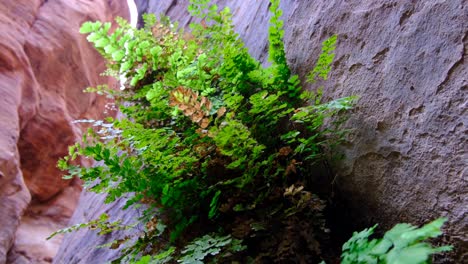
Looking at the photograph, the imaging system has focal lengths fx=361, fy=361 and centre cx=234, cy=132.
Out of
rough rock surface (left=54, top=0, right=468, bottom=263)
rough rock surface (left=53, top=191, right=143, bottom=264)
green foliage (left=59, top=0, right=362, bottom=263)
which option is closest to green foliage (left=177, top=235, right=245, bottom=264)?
green foliage (left=59, top=0, right=362, bottom=263)

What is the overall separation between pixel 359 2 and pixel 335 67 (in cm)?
33

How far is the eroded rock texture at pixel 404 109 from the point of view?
4.18 feet

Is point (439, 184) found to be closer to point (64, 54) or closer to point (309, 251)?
point (309, 251)

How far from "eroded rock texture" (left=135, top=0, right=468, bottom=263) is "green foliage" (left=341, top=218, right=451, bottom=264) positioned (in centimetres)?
42

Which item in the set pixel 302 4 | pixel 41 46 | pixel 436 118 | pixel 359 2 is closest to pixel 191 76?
pixel 302 4

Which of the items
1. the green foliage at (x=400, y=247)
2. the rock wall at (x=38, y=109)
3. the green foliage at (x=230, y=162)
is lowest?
the green foliage at (x=400, y=247)

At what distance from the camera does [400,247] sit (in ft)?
2.81

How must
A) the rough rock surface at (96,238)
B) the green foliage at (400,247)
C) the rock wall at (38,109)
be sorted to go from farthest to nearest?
1. the rock wall at (38,109)
2. the rough rock surface at (96,238)
3. the green foliage at (400,247)

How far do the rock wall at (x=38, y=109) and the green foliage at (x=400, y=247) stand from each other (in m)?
7.75

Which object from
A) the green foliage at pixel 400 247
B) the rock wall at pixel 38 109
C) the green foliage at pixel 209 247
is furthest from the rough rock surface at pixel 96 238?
the rock wall at pixel 38 109

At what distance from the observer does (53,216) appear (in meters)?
10.1

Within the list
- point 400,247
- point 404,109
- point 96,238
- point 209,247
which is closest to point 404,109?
point 404,109

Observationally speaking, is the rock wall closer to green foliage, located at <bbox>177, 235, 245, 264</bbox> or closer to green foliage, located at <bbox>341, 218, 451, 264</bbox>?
green foliage, located at <bbox>177, 235, 245, 264</bbox>

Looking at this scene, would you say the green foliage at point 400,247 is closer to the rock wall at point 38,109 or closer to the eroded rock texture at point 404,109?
the eroded rock texture at point 404,109
